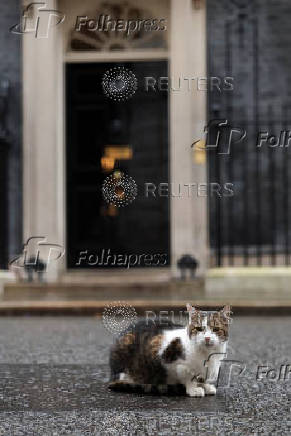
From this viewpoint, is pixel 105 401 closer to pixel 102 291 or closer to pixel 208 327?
pixel 208 327

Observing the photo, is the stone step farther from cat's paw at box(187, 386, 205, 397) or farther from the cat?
cat's paw at box(187, 386, 205, 397)

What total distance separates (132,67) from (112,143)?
113cm

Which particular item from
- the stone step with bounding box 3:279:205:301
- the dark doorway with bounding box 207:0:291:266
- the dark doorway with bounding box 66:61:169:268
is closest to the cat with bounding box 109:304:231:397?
the stone step with bounding box 3:279:205:301

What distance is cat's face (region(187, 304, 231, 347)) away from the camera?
201 inches

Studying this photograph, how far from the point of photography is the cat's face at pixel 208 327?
5094 millimetres

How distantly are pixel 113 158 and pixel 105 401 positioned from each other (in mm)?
8942

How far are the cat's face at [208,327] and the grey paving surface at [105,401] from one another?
1.12 ft

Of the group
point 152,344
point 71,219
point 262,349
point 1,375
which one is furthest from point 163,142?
point 152,344

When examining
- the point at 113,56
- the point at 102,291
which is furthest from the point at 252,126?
the point at 102,291

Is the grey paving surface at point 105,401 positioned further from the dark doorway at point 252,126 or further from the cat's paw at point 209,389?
the dark doorway at point 252,126

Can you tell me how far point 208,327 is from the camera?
5125 mm

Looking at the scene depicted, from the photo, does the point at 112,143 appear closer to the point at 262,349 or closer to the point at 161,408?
the point at 262,349

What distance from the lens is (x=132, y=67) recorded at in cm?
1361

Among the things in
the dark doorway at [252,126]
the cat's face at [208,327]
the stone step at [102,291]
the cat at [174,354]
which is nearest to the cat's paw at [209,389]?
the cat at [174,354]
